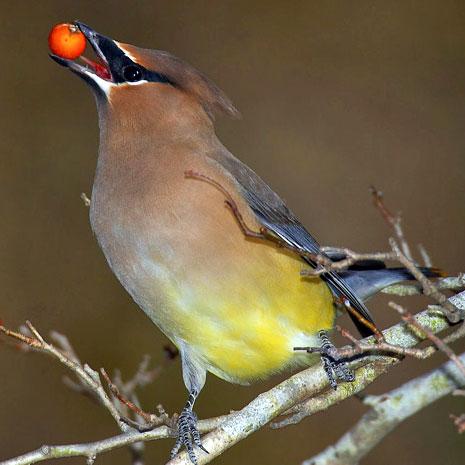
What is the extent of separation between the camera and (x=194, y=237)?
3.88m

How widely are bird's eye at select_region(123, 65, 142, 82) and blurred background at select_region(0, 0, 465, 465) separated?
2.80 m

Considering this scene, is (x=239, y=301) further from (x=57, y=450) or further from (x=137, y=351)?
(x=137, y=351)

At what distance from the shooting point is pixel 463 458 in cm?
653

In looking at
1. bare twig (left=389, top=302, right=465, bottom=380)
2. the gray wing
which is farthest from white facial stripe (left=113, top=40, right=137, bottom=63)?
bare twig (left=389, top=302, right=465, bottom=380)

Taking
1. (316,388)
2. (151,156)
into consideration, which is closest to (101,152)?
(151,156)

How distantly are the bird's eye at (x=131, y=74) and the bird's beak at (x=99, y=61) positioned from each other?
0.06 meters

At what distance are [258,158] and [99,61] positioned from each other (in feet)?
9.98

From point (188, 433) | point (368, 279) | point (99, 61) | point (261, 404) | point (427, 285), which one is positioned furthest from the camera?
point (368, 279)

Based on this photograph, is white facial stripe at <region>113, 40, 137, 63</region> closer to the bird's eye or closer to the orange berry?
the bird's eye

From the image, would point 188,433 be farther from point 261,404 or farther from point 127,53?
point 127,53

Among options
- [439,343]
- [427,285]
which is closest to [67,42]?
[427,285]

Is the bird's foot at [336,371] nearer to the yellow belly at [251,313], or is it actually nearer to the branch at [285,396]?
the branch at [285,396]

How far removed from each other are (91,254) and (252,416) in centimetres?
372

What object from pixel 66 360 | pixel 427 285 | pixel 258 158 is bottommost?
pixel 427 285
